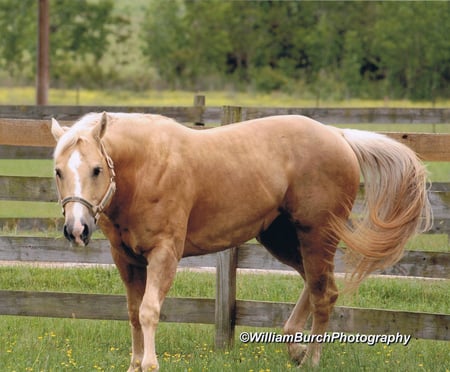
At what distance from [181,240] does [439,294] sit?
3262 mm

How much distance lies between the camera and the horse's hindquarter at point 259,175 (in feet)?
20.5

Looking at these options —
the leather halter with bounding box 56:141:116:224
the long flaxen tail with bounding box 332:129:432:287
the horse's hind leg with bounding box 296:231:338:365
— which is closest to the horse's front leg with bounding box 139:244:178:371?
the leather halter with bounding box 56:141:116:224

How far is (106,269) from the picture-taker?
9.03m

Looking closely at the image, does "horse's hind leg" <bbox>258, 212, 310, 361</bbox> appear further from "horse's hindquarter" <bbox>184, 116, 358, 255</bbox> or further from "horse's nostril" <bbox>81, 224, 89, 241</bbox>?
"horse's nostril" <bbox>81, 224, 89, 241</bbox>

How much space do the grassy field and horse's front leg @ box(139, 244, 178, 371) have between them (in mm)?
414

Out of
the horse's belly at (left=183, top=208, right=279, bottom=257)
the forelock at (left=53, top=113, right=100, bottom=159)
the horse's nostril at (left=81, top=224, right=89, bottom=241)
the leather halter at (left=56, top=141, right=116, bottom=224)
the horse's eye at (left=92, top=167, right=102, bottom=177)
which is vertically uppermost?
the forelock at (left=53, top=113, right=100, bottom=159)

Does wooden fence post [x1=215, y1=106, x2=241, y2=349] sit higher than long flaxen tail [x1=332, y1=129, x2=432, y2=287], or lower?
lower

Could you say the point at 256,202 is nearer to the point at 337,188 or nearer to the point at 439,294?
the point at 337,188

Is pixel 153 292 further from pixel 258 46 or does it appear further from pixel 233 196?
pixel 258 46

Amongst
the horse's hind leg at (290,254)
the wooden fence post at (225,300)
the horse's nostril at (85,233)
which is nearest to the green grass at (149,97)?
the wooden fence post at (225,300)

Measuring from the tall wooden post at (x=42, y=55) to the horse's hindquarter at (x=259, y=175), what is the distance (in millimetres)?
13262

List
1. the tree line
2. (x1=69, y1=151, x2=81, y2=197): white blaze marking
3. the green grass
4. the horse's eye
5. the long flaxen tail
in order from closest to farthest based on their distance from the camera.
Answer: (x1=69, y1=151, x2=81, y2=197): white blaze marking
the horse's eye
the long flaxen tail
the green grass
the tree line

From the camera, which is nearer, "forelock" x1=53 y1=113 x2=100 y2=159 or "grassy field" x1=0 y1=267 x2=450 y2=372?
"forelock" x1=53 y1=113 x2=100 y2=159

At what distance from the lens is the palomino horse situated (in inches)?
223
